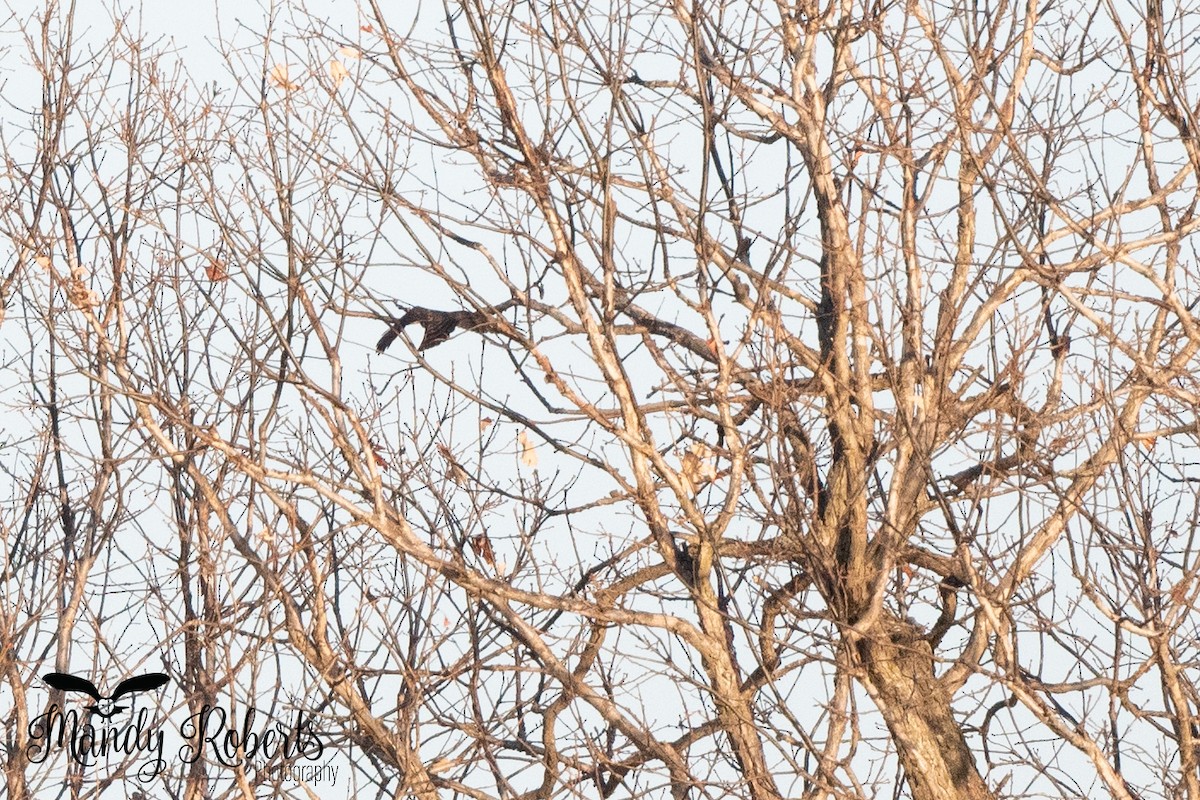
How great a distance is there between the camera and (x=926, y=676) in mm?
6629

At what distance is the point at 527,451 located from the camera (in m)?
7.48

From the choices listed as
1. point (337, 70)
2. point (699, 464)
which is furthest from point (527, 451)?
point (337, 70)

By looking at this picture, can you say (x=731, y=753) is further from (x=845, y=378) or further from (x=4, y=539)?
(x=4, y=539)

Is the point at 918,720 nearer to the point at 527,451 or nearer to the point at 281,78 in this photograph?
the point at 527,451

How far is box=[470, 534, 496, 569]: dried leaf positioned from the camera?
7216 millimetres

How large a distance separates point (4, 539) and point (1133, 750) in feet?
19.0

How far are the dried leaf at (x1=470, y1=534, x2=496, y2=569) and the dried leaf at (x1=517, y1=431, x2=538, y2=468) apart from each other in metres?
0.52

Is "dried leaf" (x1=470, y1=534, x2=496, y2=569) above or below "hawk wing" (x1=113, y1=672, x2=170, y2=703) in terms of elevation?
above

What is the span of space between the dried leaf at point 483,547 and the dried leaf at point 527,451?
52 centimetres

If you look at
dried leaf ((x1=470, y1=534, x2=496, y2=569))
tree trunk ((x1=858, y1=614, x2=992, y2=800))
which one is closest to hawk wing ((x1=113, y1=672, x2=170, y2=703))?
dried leaf ((x1=470, y1=534, x2=496, y2=569))

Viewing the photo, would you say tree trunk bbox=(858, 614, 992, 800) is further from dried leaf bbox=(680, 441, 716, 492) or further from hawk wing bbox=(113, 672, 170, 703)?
hawk wing bbox=(113, 672, 170, 703)

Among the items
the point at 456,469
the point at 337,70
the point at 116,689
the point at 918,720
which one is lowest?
the point at 918,720

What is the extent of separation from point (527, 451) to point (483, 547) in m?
0.59

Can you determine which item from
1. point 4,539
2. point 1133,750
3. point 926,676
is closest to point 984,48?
point 926,676
